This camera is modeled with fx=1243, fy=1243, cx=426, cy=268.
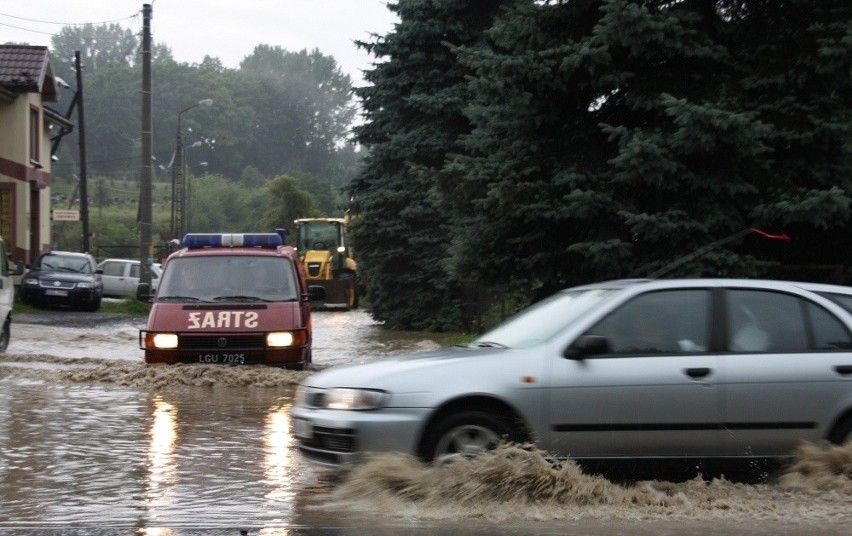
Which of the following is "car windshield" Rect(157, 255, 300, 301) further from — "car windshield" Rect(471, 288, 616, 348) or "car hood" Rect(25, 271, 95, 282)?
"car hood" Rect(25, 271, 95, 282)

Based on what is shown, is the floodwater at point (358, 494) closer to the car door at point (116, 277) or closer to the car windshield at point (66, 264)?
the car windshield at point (66, 264)

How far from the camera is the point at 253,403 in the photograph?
42.7 ft

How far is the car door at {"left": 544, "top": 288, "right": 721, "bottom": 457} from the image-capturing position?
303 inches

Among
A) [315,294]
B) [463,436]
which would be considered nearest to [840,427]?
[463,436]

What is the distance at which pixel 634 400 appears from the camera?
773 cm

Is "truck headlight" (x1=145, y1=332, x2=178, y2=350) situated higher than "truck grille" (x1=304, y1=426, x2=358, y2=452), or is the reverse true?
"truck headlight" (x1=145, y1=332, x2=178, y2=350)

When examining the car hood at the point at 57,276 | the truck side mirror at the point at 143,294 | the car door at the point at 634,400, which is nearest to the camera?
the car door at the point at 634,400

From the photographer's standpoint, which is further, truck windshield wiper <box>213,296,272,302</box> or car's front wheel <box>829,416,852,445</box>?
truck windshield wiper <box>213,296,272,302</box>

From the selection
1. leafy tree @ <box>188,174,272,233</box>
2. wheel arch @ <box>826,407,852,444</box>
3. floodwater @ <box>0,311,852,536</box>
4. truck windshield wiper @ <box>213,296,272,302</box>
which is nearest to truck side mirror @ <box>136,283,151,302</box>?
truck windshield wiper @ <box>213,296,272,302</box>

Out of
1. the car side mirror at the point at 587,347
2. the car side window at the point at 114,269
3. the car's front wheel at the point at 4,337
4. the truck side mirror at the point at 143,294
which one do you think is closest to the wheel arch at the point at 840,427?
the car side mirror at the point at 587,347

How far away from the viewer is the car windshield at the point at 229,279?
48.4 feet

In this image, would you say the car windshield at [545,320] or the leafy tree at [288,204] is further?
the leafy tree at [288,204]

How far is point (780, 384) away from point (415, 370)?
2.32 metres

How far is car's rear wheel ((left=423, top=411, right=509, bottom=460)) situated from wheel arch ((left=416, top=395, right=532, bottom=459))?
3 centimetres
